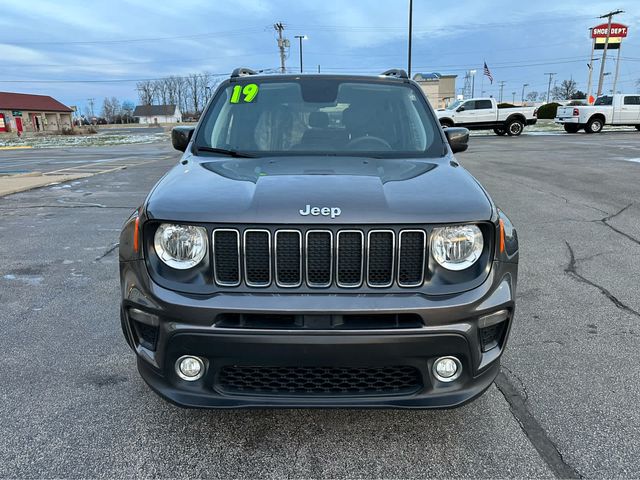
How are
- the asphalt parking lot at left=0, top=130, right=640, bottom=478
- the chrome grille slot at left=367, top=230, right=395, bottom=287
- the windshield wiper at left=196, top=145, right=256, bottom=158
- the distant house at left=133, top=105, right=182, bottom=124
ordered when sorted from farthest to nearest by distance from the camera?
the distant house at left=133, top=105, right=182, bottom=124 < the windshield wiper at left=196, top=145, right=256, bottom=158 < the asphalt parking lot at left=0, top=130, right=640, bottom=478 < the chrome grille slot at left=367, top=230, right=395, bottom=287

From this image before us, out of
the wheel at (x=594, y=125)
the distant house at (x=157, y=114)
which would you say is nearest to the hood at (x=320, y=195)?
the wheel at (x=594, y=125)

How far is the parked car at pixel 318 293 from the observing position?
82.7 inches

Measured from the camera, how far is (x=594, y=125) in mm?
28641

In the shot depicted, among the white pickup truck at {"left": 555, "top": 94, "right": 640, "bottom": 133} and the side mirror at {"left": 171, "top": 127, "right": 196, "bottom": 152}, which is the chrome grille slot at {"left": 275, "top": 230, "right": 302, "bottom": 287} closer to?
the side mirror at {"left": 171, "top": 127, "right": 196, "bottom": 152}

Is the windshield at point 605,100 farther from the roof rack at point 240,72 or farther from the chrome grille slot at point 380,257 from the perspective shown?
the chrome grille slot at point 380,257

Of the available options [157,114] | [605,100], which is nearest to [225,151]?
[605,100]

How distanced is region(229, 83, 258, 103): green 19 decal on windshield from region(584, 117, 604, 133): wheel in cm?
2973

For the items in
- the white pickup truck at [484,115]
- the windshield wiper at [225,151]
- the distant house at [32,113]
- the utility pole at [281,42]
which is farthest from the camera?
the distant house at [32,113]

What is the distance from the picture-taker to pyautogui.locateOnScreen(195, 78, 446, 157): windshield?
331 centimetres

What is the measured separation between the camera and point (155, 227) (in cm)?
228

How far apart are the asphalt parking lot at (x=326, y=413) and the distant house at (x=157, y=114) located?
12625 centimetres

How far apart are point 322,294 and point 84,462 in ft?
4.58

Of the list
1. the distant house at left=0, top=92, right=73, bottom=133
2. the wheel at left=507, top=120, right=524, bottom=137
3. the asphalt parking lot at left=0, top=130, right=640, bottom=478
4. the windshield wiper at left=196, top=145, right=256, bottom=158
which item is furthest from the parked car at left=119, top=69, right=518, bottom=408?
the distant house at left=0, top=92, right=73, bottom=133

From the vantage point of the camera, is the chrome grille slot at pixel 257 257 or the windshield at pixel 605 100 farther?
the windshield at pixel 605 100
